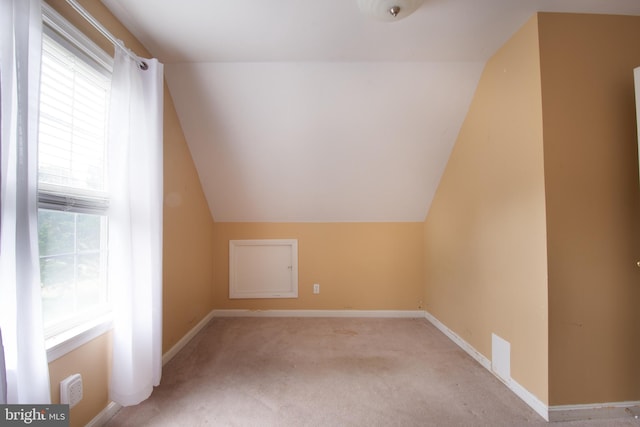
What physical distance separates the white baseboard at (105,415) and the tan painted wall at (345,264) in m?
1.67

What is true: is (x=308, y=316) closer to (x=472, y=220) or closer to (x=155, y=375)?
(x=155, y=375)

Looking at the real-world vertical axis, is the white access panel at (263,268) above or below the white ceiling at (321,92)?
below

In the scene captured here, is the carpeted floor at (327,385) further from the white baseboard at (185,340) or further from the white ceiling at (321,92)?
the white ceiling at (321,92)

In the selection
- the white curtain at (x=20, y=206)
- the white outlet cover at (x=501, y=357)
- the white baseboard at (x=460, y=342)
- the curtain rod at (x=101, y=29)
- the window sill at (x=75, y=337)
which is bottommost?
the white baseboard at (x=460, y=342)

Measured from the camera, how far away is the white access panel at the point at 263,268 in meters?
3.26

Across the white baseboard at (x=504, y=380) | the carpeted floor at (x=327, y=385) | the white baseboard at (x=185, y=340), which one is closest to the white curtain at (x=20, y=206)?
the carpeted floor at (x=327, y=385)

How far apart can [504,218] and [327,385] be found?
1633mm

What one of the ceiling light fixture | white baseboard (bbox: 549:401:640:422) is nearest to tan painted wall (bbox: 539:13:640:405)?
white baseboard (bbox: 549:401:640:422)

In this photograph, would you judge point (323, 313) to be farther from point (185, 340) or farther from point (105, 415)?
point (105, 415)

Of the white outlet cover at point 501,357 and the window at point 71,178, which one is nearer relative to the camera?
the window at point 71,178

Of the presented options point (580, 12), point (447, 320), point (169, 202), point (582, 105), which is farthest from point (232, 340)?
point (580, 12)

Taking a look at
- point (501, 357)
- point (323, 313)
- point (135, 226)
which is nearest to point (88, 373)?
point (135, 226)

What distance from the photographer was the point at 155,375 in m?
1.73

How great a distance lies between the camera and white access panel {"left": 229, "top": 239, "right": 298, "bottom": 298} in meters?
3.26
